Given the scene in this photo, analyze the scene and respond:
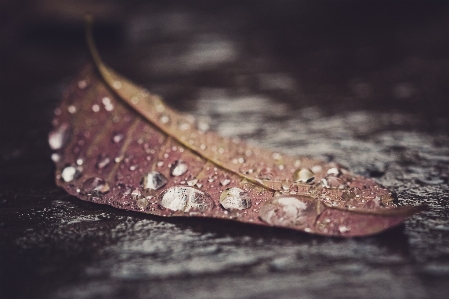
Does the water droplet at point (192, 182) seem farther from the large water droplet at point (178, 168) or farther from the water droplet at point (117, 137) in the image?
the water droplet at point (117, 137)

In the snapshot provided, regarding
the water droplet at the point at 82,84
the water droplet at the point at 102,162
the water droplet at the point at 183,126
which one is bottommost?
the water droplet at the point at 102,162

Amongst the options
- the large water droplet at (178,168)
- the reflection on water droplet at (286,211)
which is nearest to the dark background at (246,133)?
the reflection on water droplet at (286,211)

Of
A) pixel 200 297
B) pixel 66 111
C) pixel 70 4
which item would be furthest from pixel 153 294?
pixel 70 4

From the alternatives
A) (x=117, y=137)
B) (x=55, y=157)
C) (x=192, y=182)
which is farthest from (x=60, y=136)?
(x=192, y=182)

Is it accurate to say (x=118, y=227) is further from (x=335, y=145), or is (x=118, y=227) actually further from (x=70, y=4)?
(x=70, y=4)

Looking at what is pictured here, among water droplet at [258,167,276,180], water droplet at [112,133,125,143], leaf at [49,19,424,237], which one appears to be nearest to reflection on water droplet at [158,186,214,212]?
leaf at [49,19,424,237]

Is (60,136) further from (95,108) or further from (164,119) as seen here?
(164,119)
